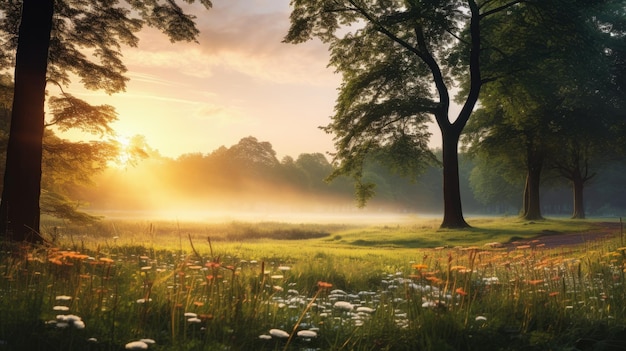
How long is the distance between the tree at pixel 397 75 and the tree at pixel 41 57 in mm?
13147

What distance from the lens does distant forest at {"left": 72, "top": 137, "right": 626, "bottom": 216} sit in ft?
257

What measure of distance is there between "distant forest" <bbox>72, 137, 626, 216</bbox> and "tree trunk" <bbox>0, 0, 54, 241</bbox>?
201 feet

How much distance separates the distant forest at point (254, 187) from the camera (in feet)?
257

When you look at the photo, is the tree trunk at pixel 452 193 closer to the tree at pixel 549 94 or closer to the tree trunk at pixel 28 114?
the tree at pixel 549 94

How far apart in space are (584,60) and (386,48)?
427 inches

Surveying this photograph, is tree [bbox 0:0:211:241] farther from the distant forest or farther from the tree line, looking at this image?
the distant forest

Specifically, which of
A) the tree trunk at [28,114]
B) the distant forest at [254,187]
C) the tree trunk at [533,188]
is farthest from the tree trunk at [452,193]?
the distant forest at [254,187]

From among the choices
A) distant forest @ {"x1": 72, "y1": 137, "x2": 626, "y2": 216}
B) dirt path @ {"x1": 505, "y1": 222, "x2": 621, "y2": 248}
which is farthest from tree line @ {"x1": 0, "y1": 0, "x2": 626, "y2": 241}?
distant forest @ {"x1": 72, "y1": 137, "x2": 626, "y2": 216}

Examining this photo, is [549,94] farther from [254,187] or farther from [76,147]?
[254,187]

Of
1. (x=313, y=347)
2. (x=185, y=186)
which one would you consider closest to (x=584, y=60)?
(x=313, y=347)

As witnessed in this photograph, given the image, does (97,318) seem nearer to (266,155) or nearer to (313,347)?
(313,347)

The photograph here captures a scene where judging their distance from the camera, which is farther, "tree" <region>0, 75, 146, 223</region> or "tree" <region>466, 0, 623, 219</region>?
"tree" <region>466, 0, 623, 219</region>

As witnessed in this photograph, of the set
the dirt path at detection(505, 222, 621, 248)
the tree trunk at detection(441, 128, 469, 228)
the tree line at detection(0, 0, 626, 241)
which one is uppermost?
the tree line at detection(0, 0, 626, 241)

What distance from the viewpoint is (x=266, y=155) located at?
9481 cm
